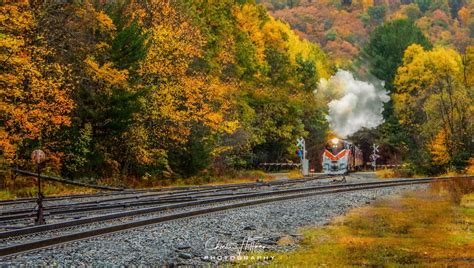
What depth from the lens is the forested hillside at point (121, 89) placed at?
24453 mm

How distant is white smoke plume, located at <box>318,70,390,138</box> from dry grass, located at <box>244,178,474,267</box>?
61.1 m

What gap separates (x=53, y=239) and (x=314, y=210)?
9.27m

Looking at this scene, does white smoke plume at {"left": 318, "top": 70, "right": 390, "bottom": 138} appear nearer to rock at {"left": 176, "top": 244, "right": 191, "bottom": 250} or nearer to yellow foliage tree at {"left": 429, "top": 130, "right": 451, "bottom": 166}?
yellow foliage tree at {"left": 429, "top": 130, "right": 451, "bottom": 166}

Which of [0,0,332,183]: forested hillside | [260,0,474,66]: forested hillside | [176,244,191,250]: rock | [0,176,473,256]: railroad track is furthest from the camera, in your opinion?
[260,0,474,66]: forested hillside

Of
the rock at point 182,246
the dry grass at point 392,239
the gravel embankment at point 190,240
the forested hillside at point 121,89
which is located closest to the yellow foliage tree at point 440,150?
the forested hillside at point 121,89

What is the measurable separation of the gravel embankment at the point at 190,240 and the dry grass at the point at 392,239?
25.2 inches

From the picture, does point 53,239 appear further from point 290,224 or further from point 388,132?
point 388,132

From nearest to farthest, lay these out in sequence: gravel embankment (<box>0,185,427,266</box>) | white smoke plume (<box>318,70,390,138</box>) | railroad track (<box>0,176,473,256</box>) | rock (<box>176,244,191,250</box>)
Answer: gravel embankment (<box>0,185,427,266</box>) < railroad track (<box>0,176,473,256</box>) < rock (<box>176,244,191,250</box>) < white smoke plume (<box>318,70,390,138</box>)

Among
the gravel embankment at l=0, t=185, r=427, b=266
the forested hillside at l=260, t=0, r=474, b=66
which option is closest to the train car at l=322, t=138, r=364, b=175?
the gravel embankment at l=0, t=185, r=427, b=266

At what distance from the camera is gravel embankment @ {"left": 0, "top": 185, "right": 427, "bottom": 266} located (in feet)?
30.2

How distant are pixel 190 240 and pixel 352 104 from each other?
74.0 m

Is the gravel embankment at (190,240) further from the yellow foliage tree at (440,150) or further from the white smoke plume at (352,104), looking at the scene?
the white smoke plume at (352,104)

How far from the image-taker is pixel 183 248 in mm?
10453

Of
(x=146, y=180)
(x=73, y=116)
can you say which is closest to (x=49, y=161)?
(x=73, y=116)
